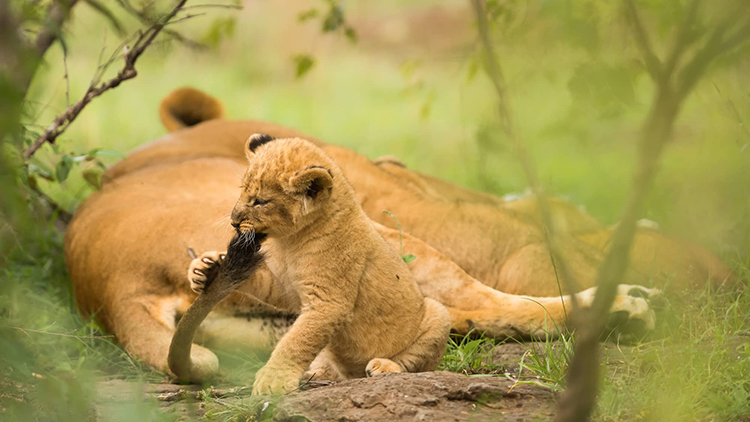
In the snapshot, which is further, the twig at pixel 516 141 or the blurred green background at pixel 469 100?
the blurred green background at pixel 469 100

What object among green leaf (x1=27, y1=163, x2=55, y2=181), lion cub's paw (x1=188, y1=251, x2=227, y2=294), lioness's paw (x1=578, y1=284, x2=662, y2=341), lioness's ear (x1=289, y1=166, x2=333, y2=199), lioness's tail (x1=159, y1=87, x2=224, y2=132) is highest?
lioness's ear (x1=289, y1=166, x2=333, y2=199)

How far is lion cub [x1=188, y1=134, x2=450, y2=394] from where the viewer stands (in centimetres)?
242

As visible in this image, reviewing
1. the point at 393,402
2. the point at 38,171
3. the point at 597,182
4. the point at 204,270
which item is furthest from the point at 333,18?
the point at 393,402

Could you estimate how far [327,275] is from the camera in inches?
98.4

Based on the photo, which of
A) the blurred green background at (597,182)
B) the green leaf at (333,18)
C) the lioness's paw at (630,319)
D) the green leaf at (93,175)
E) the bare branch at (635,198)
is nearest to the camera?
the bare branch at (635,198)

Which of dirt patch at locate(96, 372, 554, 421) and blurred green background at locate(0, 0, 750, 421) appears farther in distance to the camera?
dirt patch at locate(96, 372, 554, 421)

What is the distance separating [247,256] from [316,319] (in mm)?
300

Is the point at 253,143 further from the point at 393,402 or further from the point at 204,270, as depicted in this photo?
the point at 393,402

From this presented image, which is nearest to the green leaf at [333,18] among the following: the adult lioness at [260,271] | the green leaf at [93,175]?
the adult lioness at [260,271]

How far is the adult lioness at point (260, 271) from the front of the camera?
3213mm

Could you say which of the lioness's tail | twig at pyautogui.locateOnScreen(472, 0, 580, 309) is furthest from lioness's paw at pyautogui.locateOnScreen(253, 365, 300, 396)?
the lioness's tail

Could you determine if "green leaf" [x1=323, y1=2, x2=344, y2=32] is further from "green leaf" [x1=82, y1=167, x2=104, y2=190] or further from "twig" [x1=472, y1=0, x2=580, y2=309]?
"twig" [x1=472, y1=0, x2=580, y2=309]

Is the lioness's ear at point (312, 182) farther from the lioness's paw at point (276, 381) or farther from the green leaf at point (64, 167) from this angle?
the green leaf at point (64, 167)

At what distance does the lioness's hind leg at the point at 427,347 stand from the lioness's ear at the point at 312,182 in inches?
24.0
